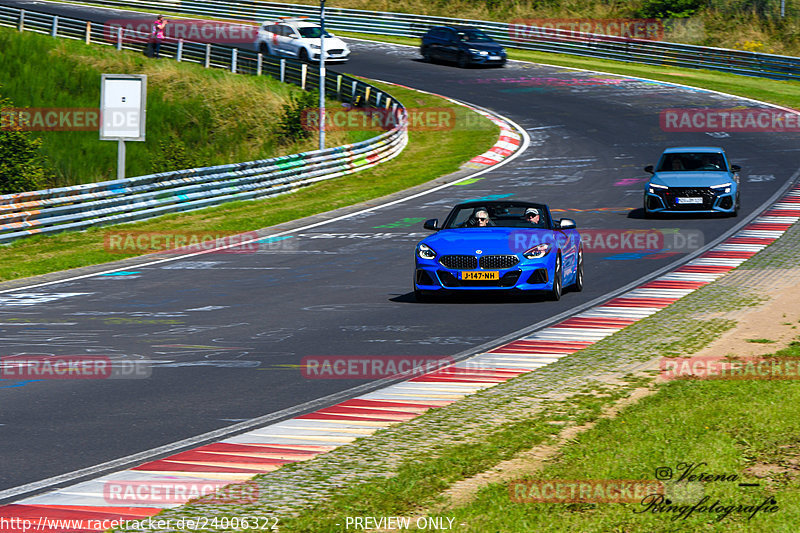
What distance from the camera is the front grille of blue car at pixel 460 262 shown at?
560 inches

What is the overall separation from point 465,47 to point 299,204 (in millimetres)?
24823

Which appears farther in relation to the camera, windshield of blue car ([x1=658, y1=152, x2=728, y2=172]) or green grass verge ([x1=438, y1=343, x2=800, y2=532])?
windshield of blue car ([x1=658, y1=152, x2=728, y2=172])

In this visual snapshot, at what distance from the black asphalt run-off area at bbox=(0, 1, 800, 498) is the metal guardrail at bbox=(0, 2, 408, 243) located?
4.18m

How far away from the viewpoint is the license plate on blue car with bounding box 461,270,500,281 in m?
14.2

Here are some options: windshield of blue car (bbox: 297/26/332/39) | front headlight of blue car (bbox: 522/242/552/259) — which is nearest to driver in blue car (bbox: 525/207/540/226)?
front headlight of blue car (bbox: 522/242/552/259)

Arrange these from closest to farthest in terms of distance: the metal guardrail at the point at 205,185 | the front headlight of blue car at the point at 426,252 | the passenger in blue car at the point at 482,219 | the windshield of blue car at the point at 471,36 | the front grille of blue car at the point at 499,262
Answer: the front grille of blue car at the point at 499,262
the front headlight of blue car at the point at 426,252
the passenger in blue car at the point at 482,219
the metal guardrail at the point at 205,185
the windshield of blue car at the point at 471,36

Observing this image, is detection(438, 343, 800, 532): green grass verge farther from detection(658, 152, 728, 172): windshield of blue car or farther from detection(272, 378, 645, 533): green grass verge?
detection(658, 152, 728, 172): windshield of blue car

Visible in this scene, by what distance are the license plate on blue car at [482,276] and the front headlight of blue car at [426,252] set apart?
469mm

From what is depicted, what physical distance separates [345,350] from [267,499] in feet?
17.5

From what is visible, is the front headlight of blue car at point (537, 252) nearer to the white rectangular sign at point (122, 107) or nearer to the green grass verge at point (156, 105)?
the white rectangular sign at point (122, 107)

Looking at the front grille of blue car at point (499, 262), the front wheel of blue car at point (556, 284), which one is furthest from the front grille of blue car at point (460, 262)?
the front wheel of blue car at point (556, 284)

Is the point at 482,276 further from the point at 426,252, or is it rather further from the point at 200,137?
the point at 200,137

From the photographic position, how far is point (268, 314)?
14.2 meters

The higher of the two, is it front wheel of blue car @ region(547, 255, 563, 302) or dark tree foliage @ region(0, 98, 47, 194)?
front wheel of blue car @ region(547, 255, 563, 302)
